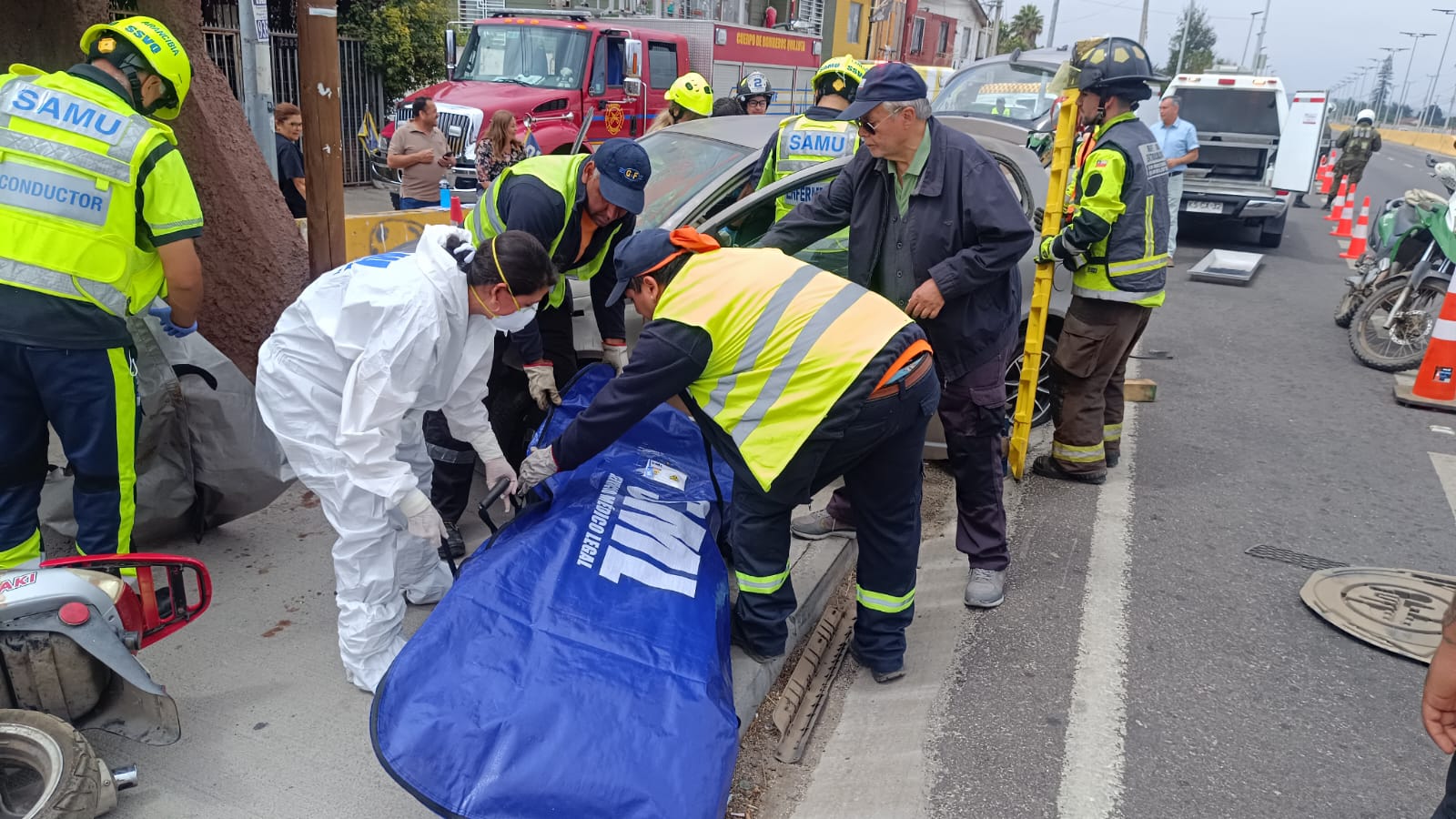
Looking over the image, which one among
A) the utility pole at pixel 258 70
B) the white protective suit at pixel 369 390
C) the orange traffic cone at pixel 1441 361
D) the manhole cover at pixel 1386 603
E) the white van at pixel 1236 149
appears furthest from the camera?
the white van at pixel 1236 149

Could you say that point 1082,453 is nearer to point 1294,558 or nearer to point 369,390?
point 1294,558

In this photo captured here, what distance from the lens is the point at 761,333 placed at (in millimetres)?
2568

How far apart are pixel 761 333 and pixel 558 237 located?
1190 millimetres

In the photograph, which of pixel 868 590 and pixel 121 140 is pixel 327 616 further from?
pixel 868 590

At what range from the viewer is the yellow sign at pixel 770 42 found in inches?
581

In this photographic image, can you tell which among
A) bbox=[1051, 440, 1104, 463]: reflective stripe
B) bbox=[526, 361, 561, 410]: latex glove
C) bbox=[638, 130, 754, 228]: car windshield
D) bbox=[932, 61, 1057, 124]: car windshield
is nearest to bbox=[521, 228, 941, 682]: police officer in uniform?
bbox=[526, 361, 561, 410]: latex glove

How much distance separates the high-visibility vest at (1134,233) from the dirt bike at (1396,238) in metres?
3.55

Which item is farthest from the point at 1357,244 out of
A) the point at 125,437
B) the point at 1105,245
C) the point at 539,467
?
the point at 125,437

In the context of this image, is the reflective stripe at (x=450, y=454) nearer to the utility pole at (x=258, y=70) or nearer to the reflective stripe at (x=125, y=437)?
the reflective stripe at (x=125, y=437)

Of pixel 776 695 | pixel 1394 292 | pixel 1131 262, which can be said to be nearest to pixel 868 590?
pixel 776 695

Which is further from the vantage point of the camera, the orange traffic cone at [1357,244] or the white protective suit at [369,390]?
the orange traffic cone at [1357,244]

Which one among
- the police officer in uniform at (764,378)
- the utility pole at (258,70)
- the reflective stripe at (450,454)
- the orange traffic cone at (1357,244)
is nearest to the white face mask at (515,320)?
the police officer in uniform at (764,378)

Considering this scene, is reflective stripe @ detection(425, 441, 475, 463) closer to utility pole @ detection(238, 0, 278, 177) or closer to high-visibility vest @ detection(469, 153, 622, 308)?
high-visibility vest @ detection(469, 153, 622, 308)

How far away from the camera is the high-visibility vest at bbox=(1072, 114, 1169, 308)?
4.07 metres
